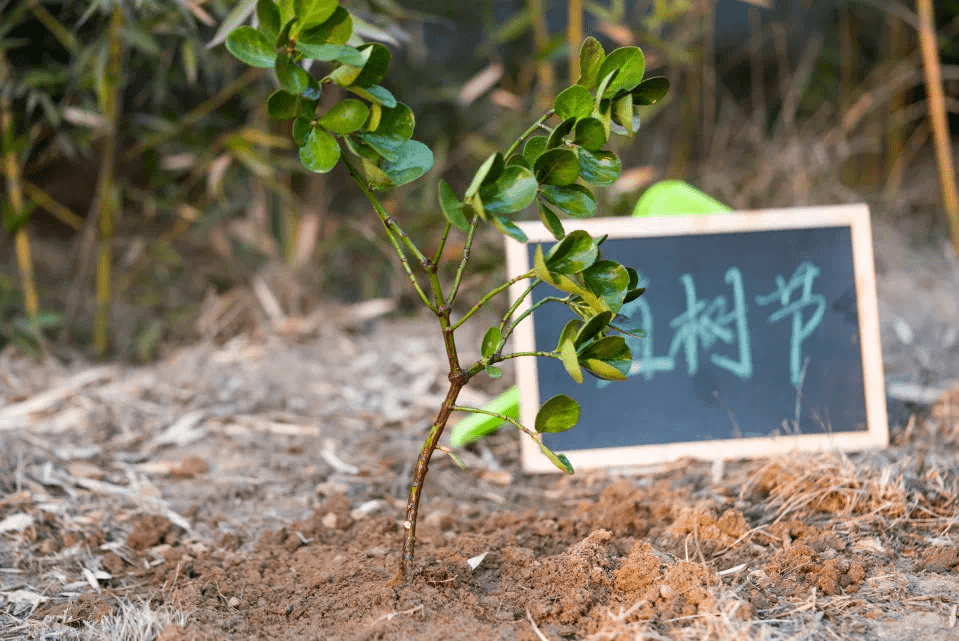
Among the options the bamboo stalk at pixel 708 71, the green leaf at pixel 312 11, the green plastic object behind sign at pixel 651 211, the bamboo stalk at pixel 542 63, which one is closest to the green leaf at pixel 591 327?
the green leaf at pixel 312 11

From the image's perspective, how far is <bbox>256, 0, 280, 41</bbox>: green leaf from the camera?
68 cm

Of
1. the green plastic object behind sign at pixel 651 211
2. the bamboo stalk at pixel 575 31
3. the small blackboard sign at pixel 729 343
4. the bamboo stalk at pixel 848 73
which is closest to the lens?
the small blackboard sign at pixel 729 343

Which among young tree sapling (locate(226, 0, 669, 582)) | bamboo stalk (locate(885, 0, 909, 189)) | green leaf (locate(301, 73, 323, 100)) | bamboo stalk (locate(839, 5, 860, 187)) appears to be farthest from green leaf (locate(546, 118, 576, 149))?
bamboo stalk (locate(885, 0, 909, 189))

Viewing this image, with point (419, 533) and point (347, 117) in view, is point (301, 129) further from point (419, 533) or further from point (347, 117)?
point (419, 533)

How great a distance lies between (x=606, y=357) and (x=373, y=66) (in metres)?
0.34

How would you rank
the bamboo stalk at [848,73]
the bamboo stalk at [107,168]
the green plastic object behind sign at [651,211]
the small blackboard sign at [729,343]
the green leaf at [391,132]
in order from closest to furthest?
the green leaf at [391,132] < the small blackboard sign at [729,343] < the green plastic object behind sign at [651,211] < the bamboo stalk at [107,168] < the bamboo stalk at [848,73]

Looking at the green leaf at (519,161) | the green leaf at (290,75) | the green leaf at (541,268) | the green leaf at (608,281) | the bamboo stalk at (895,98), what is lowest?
the green leaf at (608,281)

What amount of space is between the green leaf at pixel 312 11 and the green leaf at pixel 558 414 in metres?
0.40

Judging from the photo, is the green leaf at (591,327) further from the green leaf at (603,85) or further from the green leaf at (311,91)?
the green leaf at (311,91)

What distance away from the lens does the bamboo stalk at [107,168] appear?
1592mm

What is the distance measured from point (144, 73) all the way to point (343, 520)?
144 centimetres

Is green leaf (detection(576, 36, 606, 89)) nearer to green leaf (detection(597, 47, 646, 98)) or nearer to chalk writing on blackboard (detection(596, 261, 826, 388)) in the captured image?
green leaf (detection(597, 47, 646, 98))

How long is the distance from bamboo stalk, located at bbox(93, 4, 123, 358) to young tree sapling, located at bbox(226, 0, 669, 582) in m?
1.00

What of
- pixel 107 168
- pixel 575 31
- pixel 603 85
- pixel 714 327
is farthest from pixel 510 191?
pixel 107 168
